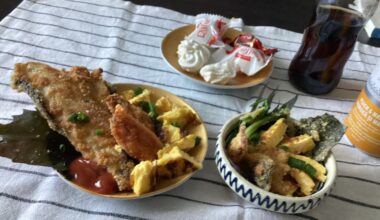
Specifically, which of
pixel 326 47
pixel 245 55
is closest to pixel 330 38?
pixel 326 47

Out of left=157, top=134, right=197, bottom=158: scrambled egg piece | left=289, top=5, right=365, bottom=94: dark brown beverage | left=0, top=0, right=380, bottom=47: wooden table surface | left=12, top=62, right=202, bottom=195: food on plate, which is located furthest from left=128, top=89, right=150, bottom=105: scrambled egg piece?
left=0, top=0, right=380, bottom=47: wooden table surface

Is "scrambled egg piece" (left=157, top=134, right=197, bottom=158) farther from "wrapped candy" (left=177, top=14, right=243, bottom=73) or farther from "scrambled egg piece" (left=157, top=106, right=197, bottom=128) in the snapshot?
"wrapped candy" (left=177, top=14, right=243, bottom=73)

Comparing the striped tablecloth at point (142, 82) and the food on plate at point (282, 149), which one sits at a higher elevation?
the food on plate at point (282, 149)

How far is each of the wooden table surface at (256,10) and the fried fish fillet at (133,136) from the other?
0.69 m

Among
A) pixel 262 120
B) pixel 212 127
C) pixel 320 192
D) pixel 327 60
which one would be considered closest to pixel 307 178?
pixel 320 192

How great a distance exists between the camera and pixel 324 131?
683mm

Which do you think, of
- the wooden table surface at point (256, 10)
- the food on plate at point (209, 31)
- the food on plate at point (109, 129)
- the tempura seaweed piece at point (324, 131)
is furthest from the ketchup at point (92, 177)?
the wooden table surface at point (256, 10)

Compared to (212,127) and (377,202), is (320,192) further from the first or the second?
(212,127)

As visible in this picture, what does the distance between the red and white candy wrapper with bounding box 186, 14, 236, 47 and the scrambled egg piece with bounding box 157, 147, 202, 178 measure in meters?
0.44

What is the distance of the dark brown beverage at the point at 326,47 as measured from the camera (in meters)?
0.84

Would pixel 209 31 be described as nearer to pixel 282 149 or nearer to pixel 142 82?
pixel 142 82

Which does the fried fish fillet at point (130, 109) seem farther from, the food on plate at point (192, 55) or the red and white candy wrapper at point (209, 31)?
the red and white candy wrapper at point (209, 31)

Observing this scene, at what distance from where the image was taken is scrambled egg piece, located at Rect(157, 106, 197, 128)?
2.36 feet

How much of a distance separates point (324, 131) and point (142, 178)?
347 mm
